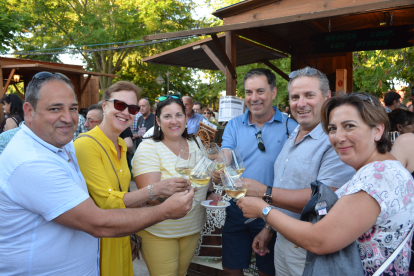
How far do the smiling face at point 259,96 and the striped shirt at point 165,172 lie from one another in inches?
34.9

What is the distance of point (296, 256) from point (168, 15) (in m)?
18.9

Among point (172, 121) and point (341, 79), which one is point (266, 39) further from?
point (172, 121)

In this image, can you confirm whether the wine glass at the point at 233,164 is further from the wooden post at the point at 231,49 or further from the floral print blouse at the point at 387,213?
the wooden post at the point at 231,49

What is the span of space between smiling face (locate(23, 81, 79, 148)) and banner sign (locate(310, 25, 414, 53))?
6.13 m

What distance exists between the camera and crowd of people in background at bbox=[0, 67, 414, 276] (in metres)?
1.41

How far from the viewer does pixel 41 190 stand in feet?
4.81

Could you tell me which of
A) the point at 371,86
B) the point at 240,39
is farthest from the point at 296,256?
the point at 371,86

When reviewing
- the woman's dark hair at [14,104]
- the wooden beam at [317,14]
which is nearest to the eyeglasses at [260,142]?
the wooden beam at [317,14]

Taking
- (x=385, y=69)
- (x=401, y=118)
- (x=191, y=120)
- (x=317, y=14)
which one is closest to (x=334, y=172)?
(x=401, y=118)

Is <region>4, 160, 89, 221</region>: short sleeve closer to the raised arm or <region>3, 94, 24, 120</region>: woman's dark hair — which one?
the raised arm

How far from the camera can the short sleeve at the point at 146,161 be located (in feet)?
8.27

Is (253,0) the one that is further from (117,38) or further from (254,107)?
(117,38)

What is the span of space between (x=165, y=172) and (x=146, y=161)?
198 mm

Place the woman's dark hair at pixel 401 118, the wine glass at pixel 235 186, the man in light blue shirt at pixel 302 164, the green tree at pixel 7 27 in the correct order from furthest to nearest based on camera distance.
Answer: the green tree at pixel 7 27 → the woman's dark hair at pixel 401 118 → the man in light blue shirt at pixel 302 164 → the wine glass at pixel 235 186
